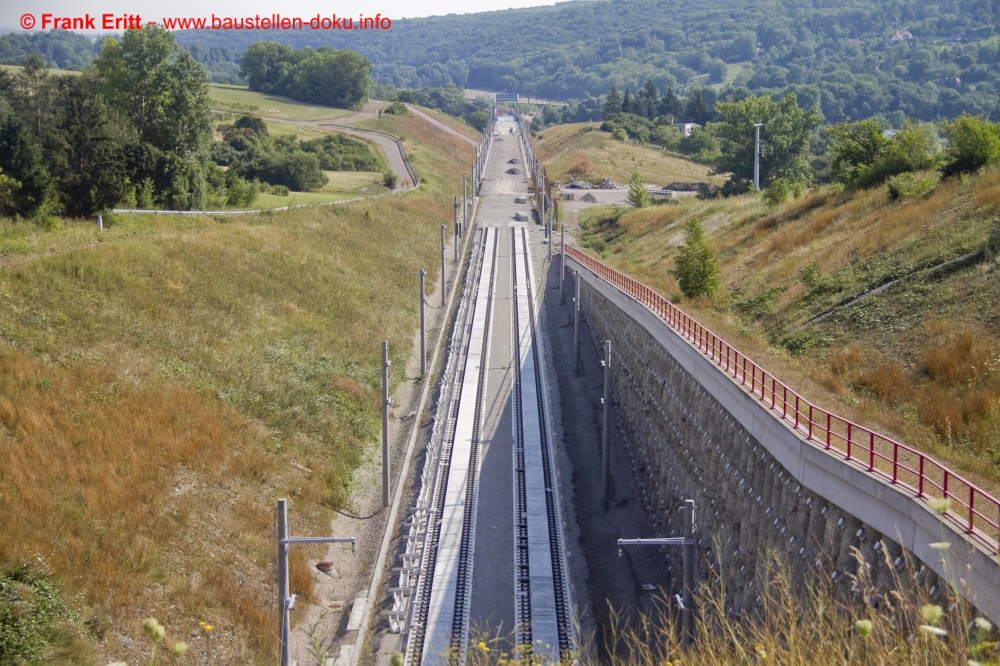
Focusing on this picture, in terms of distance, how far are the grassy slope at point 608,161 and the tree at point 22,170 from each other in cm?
7727

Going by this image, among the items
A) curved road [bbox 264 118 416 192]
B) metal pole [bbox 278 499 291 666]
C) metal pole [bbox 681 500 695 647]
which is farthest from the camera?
curved road [bbox 264 118 416 192]

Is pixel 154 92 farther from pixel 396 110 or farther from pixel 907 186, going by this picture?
pixel 396 110

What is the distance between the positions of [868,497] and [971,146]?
1118 inches

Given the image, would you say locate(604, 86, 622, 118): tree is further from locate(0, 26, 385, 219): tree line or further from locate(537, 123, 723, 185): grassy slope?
locate(0, 26, 385, 219): tree line

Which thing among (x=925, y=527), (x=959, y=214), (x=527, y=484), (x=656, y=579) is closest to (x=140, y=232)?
(x=527, y=484)

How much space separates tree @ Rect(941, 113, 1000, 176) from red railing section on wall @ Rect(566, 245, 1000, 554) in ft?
51.8

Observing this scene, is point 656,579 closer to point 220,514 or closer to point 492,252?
point 220,514

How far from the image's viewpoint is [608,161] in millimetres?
124062

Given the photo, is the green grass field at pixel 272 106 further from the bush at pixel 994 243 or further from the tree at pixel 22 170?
the bush at pixel 994 243

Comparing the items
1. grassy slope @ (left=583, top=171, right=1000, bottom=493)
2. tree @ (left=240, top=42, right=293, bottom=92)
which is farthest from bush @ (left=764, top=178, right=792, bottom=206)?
tree @ (left=240, top=42, right=293, bottom=92)

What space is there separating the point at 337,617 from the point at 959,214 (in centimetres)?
2378

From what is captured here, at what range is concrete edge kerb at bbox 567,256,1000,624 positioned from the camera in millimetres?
12234

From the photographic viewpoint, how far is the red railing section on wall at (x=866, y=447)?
43.6ft

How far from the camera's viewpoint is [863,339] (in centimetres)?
2794
